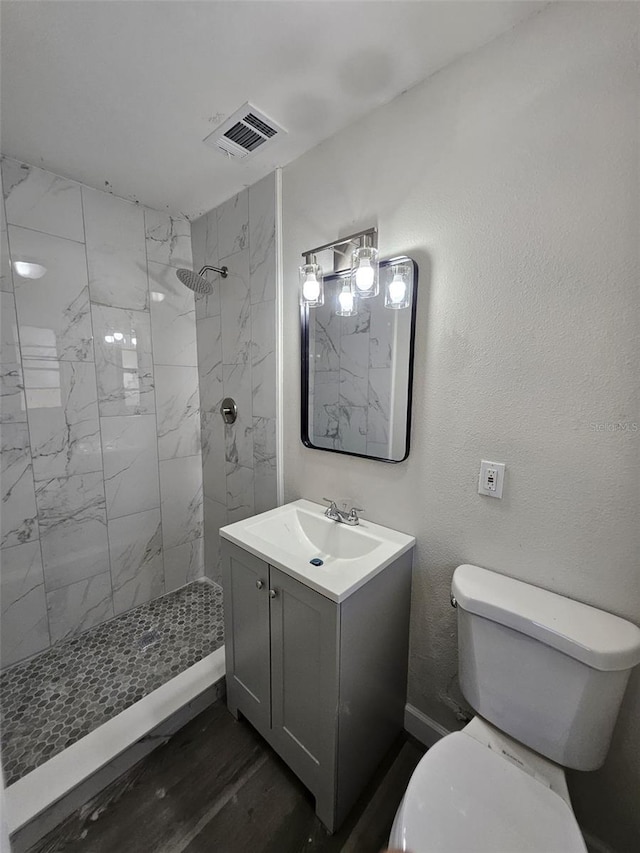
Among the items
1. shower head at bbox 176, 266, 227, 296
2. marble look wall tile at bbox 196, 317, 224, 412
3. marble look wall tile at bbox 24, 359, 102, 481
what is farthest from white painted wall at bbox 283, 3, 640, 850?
marble look wall tile at bbox 24, 359, 102, 481

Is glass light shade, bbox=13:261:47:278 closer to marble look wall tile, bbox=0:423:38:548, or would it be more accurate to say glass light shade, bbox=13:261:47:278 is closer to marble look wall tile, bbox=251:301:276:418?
marble look wall tile, bbox=0:423:38:548

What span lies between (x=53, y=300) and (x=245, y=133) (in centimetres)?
116

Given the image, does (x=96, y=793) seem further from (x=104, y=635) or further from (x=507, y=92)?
(x=507, y=92)

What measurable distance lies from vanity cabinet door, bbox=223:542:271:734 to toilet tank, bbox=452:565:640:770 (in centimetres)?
66

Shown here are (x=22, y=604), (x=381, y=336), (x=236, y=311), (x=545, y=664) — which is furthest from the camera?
(x=236, y=311)

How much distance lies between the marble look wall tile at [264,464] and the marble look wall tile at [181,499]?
0.59 meters

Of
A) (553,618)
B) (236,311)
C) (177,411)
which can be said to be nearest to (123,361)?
(177,411)

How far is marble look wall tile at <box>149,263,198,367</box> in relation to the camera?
193cm

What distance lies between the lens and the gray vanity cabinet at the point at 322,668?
39.2 inches

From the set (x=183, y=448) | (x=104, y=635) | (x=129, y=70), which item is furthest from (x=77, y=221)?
(x=104, y=635)

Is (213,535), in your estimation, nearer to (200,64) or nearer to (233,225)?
(233,225)

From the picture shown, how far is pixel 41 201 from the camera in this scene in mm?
1525

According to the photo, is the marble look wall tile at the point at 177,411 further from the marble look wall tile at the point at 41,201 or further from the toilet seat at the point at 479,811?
the toilet seat at the point at 479,811

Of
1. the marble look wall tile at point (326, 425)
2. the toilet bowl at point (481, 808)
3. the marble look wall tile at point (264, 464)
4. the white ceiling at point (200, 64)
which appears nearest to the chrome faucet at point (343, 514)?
the marble look wall tile at point (326, 425)
